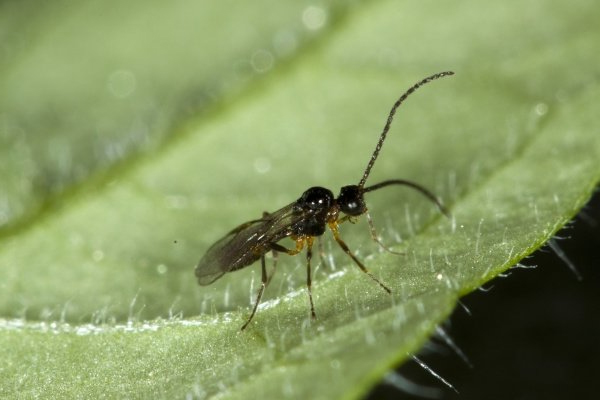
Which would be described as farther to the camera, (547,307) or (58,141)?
(58,141)

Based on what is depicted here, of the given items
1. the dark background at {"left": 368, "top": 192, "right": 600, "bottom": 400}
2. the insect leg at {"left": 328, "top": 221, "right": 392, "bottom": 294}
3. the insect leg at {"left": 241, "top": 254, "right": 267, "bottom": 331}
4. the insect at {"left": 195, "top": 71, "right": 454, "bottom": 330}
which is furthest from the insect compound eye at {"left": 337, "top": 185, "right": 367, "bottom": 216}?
the dark background at {"left": 368, "top": 192, "right": 600, "bottom": 400}

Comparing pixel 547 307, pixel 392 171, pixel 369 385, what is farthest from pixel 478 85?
pixel 369 385

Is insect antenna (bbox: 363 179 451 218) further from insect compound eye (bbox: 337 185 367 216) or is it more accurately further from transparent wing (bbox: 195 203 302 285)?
transparent wing (bbox: 195 203 302 285)

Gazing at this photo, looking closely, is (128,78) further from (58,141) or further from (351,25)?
(351,25)

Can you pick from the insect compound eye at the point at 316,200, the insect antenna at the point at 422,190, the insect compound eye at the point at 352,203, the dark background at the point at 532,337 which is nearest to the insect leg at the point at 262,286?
the insect compound eye at the point at 316,200

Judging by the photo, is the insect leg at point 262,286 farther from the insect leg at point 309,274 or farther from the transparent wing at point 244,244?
the insect leg at point 309,274

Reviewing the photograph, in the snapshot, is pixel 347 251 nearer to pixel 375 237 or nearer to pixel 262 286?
pixel 375 237
